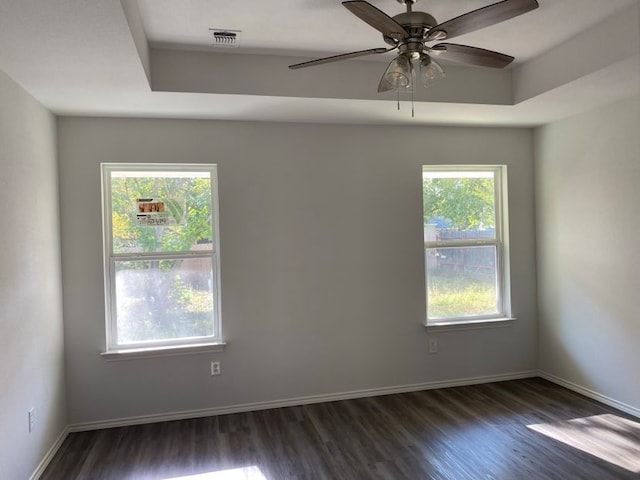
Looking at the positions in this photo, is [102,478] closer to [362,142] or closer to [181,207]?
[181,207]

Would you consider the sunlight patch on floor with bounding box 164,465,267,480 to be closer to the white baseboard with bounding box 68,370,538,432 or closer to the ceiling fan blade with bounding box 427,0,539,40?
the white baseboard with bounding box 68,370,538,432

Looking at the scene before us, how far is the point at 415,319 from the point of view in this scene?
12.7 ft

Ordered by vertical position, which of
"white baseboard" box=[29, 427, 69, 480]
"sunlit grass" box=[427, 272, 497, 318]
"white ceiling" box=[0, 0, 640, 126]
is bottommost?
"white baseboard" box=[29, 427, 69, 480]

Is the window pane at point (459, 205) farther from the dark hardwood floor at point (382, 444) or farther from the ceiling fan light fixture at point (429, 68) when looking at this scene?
the ceiling fan light fixture at point (429, 68)

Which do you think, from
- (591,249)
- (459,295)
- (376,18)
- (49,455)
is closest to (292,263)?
(459,295)

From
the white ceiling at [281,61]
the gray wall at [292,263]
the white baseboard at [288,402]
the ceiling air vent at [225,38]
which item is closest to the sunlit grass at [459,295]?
the gray wall at [292,263]

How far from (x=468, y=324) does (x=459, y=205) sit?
112 centimetres

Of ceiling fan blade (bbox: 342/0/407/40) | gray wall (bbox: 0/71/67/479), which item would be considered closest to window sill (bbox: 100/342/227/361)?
gray wall (bbox: 0/71/67/479)

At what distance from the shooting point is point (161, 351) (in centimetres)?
333

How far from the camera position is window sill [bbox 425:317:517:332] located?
3.89 metres

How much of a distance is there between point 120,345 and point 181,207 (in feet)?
3.89

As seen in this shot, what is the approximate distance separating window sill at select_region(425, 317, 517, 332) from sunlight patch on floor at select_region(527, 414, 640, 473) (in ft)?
3.38

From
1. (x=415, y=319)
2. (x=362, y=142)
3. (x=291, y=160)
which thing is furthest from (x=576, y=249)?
(x=291, y=160)

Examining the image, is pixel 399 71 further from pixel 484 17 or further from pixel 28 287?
pixel 28 287
